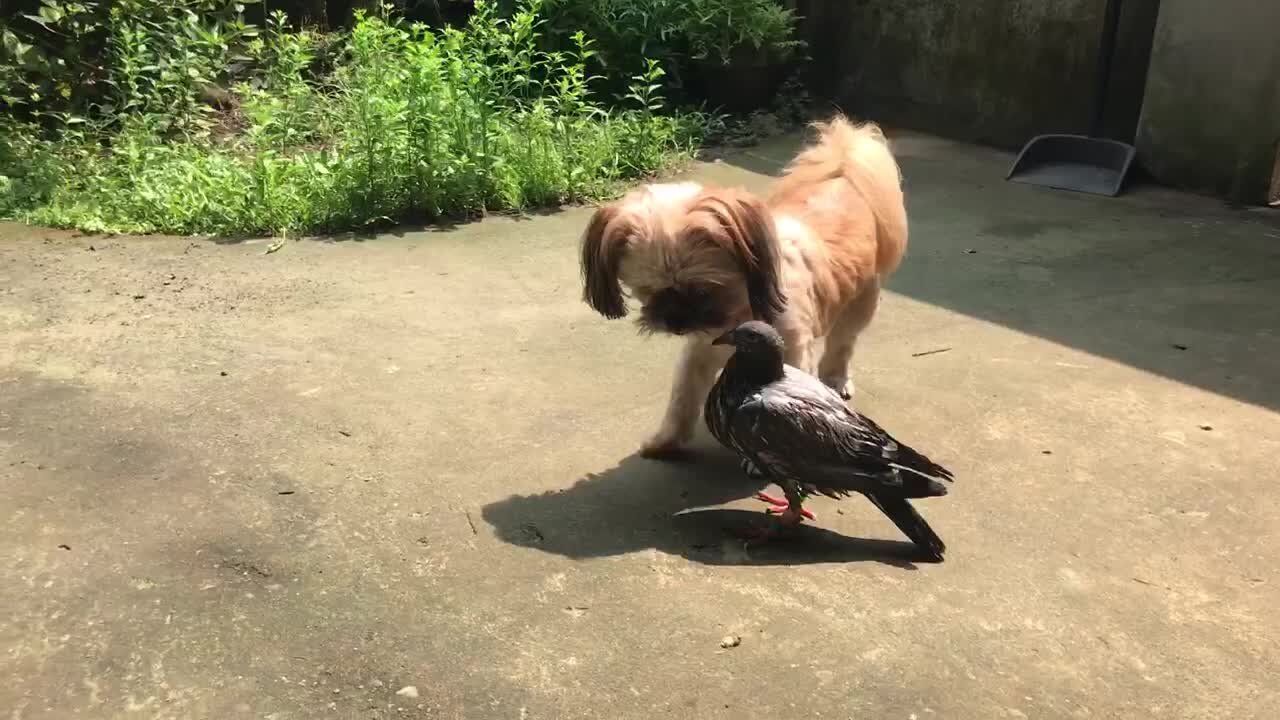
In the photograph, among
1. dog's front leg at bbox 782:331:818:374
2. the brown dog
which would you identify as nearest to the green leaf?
the brown dog

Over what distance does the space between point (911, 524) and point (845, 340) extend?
45.1 inches

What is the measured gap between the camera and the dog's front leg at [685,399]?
320 centimetres

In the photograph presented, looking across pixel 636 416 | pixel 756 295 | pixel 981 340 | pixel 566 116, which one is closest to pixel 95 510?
pixel 636 416

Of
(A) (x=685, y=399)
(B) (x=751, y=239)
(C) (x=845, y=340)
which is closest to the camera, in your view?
(B) (x=751, y=239)

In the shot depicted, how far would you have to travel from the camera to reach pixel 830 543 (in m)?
2.77

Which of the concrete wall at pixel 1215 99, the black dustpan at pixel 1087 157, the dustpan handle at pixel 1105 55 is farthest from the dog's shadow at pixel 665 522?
the dustpan handle at pixel 1105 55

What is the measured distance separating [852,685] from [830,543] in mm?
A: 604

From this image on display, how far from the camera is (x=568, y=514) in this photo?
2912mm

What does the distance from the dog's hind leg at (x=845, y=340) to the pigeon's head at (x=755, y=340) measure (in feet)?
3.41

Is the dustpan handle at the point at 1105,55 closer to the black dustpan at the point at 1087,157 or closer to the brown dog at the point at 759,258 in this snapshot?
the black dustpan at the point at 1087,157

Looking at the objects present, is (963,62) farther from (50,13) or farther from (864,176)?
(50,13)

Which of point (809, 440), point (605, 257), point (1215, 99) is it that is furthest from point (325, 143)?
point (1215, 99)

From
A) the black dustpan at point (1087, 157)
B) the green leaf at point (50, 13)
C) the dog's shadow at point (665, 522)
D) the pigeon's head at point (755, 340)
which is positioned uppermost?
the green leaf at point (50, 13)

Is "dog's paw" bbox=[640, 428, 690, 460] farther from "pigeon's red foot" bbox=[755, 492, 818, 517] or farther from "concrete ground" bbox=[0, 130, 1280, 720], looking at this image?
"pigeon's red foot" bbox=[755, 492, 818, 517]
